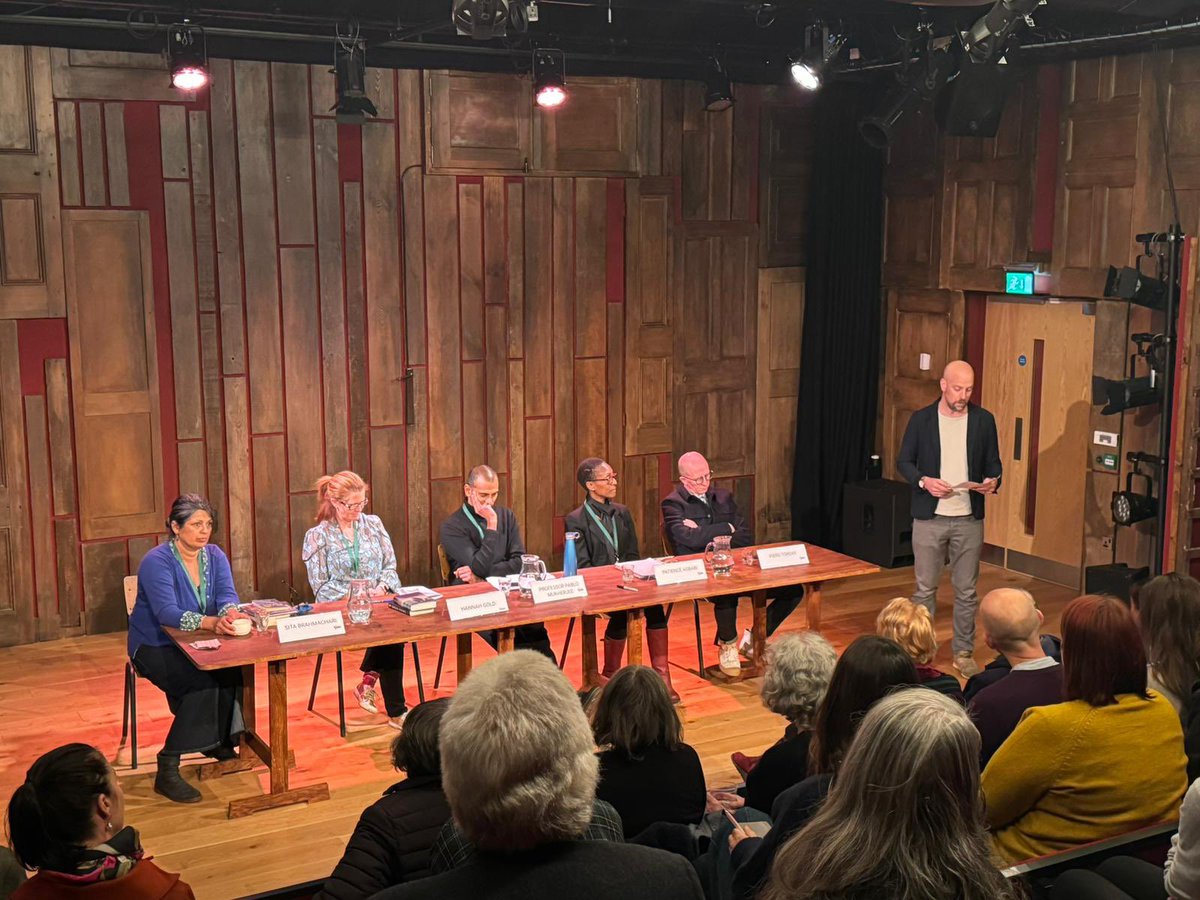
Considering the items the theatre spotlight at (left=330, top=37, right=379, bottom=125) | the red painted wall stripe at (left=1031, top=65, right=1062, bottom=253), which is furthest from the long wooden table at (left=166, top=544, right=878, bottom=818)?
the red painted wall stripe at (left=1031, top=65, right=1062, bottom=253)

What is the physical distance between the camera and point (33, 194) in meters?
6.88

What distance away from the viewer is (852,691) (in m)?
3.10

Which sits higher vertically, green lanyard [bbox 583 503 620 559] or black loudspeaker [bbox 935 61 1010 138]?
black loudspeaker [bbox 935 61 1010 138]

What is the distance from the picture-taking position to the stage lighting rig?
725 cm

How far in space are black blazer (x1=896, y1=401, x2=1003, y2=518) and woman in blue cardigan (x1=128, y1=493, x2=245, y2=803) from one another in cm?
345

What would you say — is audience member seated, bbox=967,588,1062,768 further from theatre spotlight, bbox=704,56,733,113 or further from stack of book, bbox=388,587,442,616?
theatre spotlight, bbox=704,56,733,113

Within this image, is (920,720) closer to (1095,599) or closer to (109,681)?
(1095,599)

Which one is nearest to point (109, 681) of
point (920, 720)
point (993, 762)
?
point (993, 762)

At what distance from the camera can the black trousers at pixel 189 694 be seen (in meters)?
5.23

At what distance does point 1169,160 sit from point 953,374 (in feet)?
5.78

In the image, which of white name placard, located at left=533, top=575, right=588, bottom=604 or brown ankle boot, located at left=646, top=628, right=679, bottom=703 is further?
brown ankle boot, located at left=646, top=628, right=679, bottom=703

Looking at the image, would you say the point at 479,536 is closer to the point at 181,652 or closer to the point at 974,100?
the point at 181,652

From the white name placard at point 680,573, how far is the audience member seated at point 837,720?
2.80 metres

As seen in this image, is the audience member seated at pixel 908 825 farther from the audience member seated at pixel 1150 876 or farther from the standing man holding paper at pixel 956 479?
the standing man holding paper at pixel 956 479
